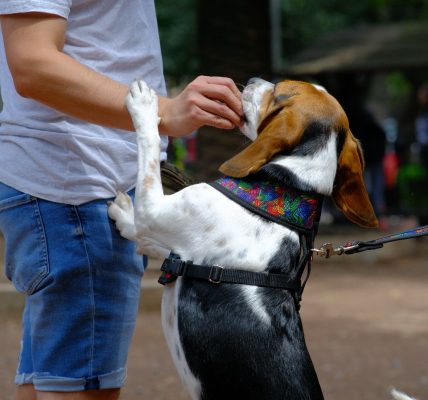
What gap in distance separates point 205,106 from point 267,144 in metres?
0.41

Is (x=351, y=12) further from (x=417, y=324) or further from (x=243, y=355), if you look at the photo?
(x=243, y=355)

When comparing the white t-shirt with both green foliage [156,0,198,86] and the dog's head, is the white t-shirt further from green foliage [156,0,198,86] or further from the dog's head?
green foliage [156,0,198,86]

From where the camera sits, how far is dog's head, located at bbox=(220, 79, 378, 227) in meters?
3.30

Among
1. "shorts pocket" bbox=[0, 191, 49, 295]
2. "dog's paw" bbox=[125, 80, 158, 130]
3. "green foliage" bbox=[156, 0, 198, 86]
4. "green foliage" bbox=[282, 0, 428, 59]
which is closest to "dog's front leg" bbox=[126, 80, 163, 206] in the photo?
"dog's paw" bbox=[125, 80, 158, 130]

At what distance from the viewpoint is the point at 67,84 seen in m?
2.84

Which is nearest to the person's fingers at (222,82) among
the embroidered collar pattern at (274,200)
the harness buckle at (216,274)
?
the embroidered collar pattern at (274,200)

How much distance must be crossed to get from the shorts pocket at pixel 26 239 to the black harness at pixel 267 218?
1.28 feet

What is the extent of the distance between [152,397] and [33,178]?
12.5 ft

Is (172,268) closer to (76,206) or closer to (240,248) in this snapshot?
(240,248)

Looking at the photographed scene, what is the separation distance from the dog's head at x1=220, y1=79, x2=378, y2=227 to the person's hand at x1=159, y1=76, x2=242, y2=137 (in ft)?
0.96

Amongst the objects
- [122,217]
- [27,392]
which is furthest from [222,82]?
[27,392]

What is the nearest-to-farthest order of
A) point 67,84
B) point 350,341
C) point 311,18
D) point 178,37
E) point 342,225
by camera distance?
point 67,84, point 350,341, point 342,225, point 178,37, point 311,18

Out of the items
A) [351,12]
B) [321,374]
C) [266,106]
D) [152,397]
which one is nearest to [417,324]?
[321,374]

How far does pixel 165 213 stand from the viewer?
3.18 meters
